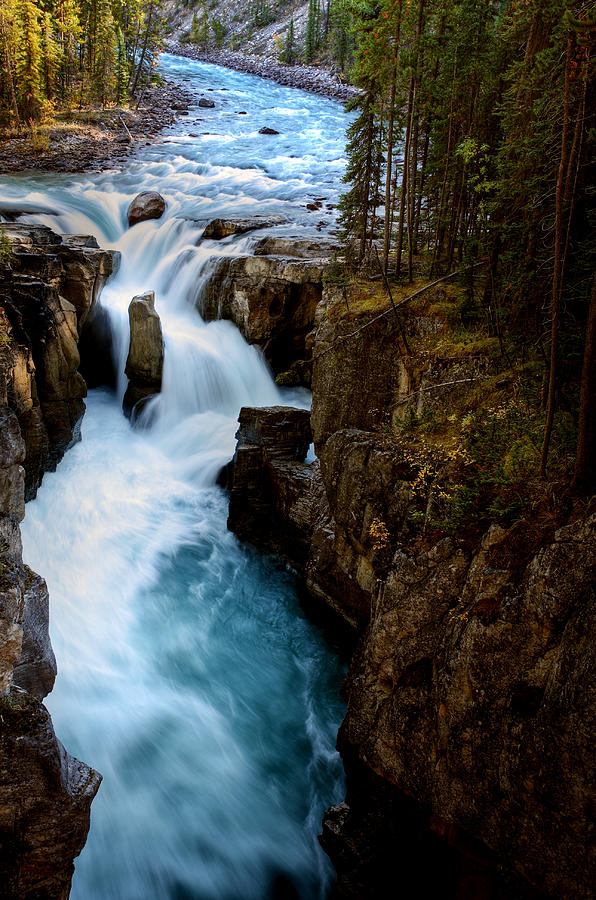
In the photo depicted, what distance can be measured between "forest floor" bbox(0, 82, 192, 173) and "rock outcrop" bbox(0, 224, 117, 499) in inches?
670

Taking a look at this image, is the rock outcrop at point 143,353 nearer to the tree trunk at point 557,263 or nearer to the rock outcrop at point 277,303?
the rock outcrop at point 277,303

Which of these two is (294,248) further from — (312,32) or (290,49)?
(290,49)

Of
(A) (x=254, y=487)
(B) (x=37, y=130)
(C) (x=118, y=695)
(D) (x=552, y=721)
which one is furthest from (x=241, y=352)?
(B) (x=37, y=130)

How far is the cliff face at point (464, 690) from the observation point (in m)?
4.17

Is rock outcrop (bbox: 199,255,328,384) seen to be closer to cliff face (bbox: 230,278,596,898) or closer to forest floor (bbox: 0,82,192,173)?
cliff face (bbox: 230,278,596,898)

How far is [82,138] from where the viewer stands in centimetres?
3262

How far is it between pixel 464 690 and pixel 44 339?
1116cm

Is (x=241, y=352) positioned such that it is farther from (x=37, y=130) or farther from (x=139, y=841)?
(x=37, y=130)

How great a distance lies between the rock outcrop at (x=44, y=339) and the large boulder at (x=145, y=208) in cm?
844

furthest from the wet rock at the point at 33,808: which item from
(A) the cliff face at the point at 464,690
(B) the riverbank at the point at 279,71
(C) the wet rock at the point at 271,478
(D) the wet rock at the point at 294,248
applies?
(B) the riverbank at the point at 279,71

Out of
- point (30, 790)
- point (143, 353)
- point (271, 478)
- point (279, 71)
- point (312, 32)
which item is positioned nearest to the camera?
point (30, 790)

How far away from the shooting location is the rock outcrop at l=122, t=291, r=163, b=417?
15.2 metres

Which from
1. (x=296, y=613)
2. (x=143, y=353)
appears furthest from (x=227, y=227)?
(x=296, y=613)

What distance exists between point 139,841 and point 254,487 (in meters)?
7.02
